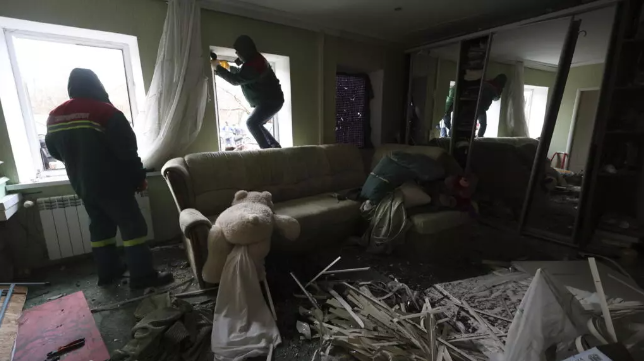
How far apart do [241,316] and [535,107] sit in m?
3.36

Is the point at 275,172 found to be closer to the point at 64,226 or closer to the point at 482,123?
the point at 64,226

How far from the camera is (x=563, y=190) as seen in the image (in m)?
2.79

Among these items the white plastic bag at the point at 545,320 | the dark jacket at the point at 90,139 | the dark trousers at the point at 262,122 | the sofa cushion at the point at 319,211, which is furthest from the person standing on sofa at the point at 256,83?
the white plastic bag at the point at 545,320

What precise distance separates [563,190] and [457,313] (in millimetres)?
2091

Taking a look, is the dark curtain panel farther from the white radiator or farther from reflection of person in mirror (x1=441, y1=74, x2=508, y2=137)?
the white radiator

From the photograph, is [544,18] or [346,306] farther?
[544,18]

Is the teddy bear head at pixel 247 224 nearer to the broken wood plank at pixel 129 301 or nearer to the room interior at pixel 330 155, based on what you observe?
the room interior at pixel 330 155

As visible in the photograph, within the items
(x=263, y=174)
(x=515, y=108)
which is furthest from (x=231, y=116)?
(x=515, y=108)

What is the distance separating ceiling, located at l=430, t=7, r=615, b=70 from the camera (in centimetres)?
236

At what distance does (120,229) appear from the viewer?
1971 millimetres

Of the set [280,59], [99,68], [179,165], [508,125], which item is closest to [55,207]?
[179,165]

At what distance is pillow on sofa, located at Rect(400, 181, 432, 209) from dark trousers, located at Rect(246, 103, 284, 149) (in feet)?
4.80

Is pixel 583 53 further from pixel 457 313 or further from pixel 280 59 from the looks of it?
pixel 280 59

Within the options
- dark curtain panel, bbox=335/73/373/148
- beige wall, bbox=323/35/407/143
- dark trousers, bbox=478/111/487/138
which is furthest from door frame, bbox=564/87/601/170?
dark curtain panel, bbox=335/73/373/148
